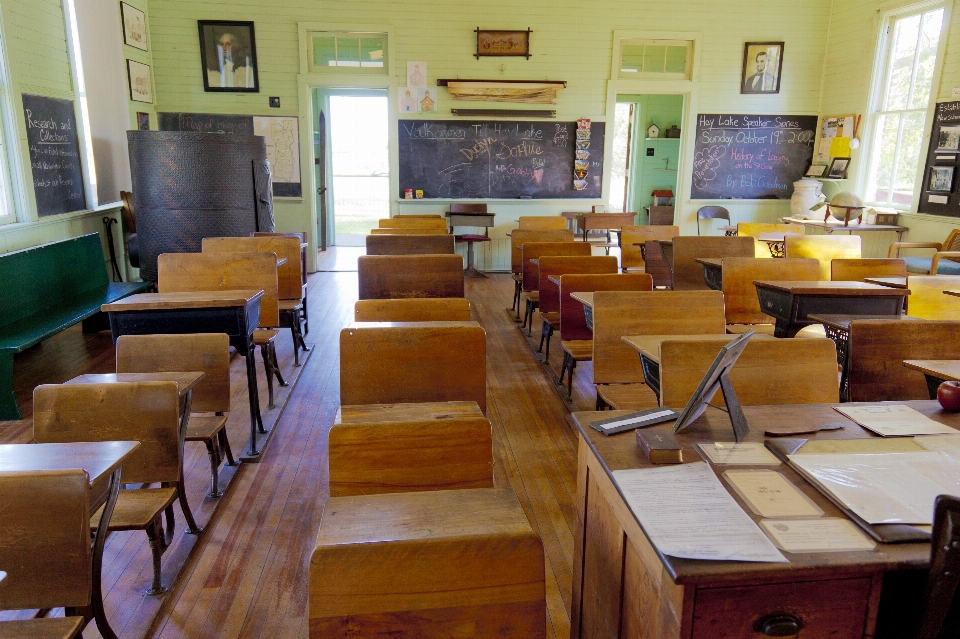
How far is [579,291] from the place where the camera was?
3.84 meters

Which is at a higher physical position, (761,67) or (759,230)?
(761,67)

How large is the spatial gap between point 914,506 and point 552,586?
1385 millimetres

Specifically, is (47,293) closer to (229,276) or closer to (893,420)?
(229,276)

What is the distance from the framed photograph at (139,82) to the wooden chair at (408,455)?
756 cm

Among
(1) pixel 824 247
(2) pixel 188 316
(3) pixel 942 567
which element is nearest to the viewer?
(3) pixel 942 567

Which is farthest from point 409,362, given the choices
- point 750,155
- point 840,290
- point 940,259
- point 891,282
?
point 750,155

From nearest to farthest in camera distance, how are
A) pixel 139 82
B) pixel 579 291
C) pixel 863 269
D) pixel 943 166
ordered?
pixel 579 291, pixel 863 269, pixel 943 166, pixel 139 82

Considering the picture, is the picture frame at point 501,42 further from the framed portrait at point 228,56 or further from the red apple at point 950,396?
the red apple at point 950,396

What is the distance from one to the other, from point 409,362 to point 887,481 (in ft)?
5.08

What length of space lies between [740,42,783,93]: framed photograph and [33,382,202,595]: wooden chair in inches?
347

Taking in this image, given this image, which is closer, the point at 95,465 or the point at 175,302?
the point at 95,465

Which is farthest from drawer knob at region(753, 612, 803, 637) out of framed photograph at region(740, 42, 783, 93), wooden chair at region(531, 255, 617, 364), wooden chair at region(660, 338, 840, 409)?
framed photograph at region(740, 42, 783, 93)

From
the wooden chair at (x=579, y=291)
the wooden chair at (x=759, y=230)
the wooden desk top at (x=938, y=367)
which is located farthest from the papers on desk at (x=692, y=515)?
the wooden chair at (x=759, y=230)

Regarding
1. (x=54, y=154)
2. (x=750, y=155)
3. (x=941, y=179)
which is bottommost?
(x=941, y=179)
